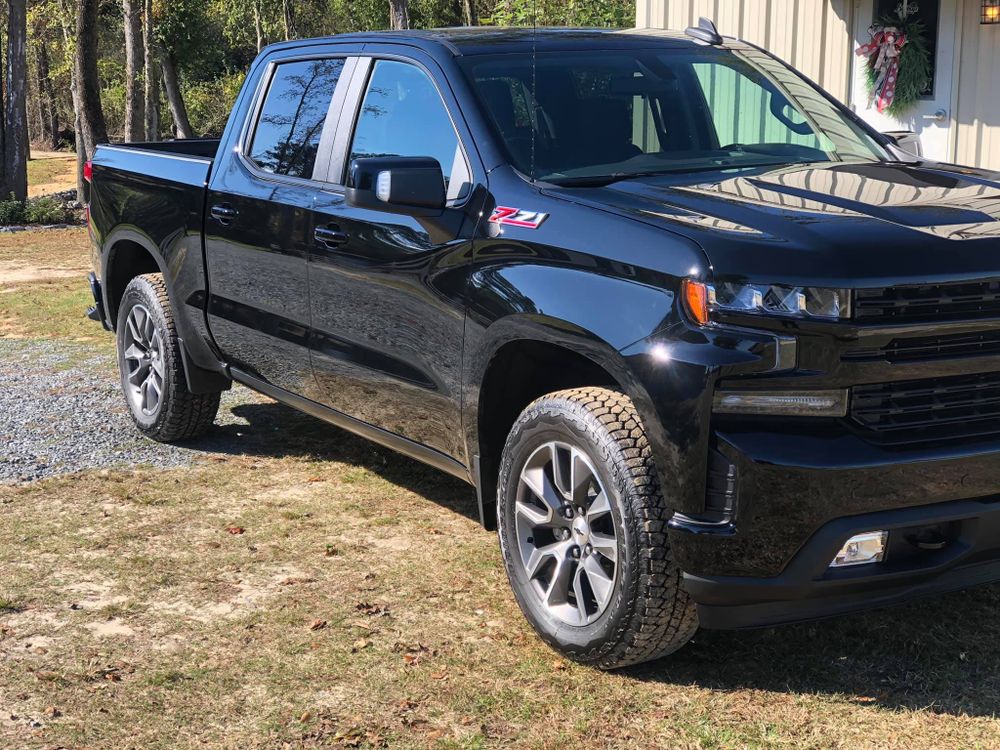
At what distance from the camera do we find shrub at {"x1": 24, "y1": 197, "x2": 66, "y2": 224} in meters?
21.1

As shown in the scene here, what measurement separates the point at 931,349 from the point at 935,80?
7212 mm

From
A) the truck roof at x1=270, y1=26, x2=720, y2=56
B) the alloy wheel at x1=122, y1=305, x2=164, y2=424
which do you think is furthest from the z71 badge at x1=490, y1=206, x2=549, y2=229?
the alloy wheel at x1=122, y1=305, x2=164, y2=424

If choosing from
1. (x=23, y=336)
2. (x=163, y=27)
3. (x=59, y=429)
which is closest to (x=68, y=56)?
(x=163, y=27)

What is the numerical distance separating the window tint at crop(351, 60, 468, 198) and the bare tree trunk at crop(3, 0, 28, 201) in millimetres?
18774

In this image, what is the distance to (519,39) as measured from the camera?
5035mm

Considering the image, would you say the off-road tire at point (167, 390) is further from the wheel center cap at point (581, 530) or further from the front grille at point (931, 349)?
the front grille at point (931, 349)

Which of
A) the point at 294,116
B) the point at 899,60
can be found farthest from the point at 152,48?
the point at 294,116

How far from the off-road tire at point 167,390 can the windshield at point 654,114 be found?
2564mm

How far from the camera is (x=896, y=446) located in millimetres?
3467

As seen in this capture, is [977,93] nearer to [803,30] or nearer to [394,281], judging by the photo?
[803,30]

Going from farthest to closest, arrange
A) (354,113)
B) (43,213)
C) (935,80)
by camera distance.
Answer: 1. (43,213)
2. (935,80)
3. (354,113)

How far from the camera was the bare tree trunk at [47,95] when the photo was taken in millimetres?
51062

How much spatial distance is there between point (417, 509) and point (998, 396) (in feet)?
9.29

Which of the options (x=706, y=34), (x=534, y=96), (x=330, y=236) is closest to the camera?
(x=534, y=96)
